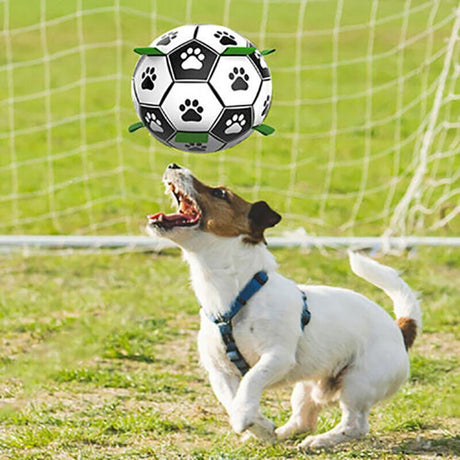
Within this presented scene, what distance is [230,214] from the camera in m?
4.31

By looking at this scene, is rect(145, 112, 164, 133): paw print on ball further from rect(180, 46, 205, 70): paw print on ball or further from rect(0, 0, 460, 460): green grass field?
rect(0, 0, 460, 460): green grass field

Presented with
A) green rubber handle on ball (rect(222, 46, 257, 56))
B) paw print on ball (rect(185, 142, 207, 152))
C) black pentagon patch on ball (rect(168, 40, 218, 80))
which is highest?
green rubber handle on ball (rect(222, 46, 257, 56))

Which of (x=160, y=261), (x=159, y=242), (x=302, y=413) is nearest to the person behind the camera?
(x=302, y=413)

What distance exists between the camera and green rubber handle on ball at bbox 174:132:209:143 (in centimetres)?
438

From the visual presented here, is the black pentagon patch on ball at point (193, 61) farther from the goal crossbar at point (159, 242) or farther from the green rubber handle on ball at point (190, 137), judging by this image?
the goal crossbar at point (159, 242)

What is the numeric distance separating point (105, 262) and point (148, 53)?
3.99 m

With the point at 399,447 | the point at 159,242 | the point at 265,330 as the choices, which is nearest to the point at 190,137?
the point at 265,330

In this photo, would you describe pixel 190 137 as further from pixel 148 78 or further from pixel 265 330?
pixel 265 330

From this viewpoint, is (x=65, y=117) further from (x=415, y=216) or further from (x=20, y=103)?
(x=415, y=216)

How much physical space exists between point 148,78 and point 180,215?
569 mm

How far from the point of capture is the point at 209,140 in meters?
4.40

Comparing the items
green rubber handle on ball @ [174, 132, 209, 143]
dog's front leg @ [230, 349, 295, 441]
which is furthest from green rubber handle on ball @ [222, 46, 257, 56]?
dog's front leg @ [230, 349, 295, 441]

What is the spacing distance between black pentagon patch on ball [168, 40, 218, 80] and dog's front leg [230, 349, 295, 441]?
1.13m

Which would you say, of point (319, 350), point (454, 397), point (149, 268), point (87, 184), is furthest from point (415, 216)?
point (319, 350)
